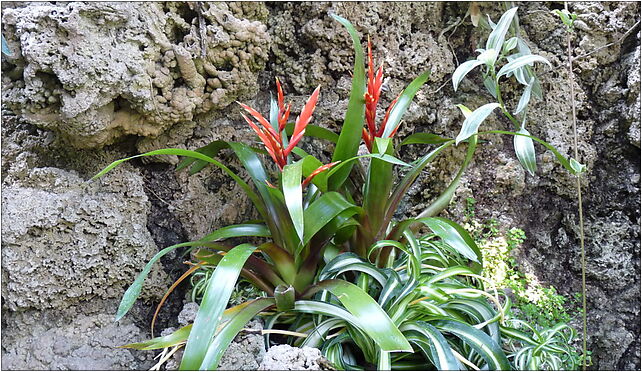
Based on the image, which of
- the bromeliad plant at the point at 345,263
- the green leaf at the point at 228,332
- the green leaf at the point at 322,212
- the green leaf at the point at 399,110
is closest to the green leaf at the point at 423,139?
the bromeliad plant at the point at 345,263

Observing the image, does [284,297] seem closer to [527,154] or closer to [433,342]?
[433,342]

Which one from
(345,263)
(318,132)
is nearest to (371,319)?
(345,263)

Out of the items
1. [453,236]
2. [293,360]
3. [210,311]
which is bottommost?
[293,360]

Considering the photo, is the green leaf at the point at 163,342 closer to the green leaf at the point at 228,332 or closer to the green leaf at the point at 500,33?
the green leaf at the point at 228,332

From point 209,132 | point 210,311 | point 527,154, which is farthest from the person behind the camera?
point 209,132

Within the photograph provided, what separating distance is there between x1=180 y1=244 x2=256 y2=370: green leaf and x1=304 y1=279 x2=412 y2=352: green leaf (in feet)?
0.89

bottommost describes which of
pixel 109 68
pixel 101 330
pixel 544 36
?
pixel 101 330

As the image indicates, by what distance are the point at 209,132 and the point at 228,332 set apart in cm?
81

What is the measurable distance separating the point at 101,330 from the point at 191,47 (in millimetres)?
946

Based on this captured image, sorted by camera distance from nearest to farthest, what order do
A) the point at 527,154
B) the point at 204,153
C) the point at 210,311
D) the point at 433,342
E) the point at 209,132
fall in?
the point at 210,311
the point at 433,342
the point at 527,154
the point at 204,153
the point at 209,132

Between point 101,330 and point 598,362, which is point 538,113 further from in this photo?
point 101,330

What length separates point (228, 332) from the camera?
1.05 meters

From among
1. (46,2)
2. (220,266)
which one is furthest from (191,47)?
(220,266)

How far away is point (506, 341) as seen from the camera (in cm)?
126
